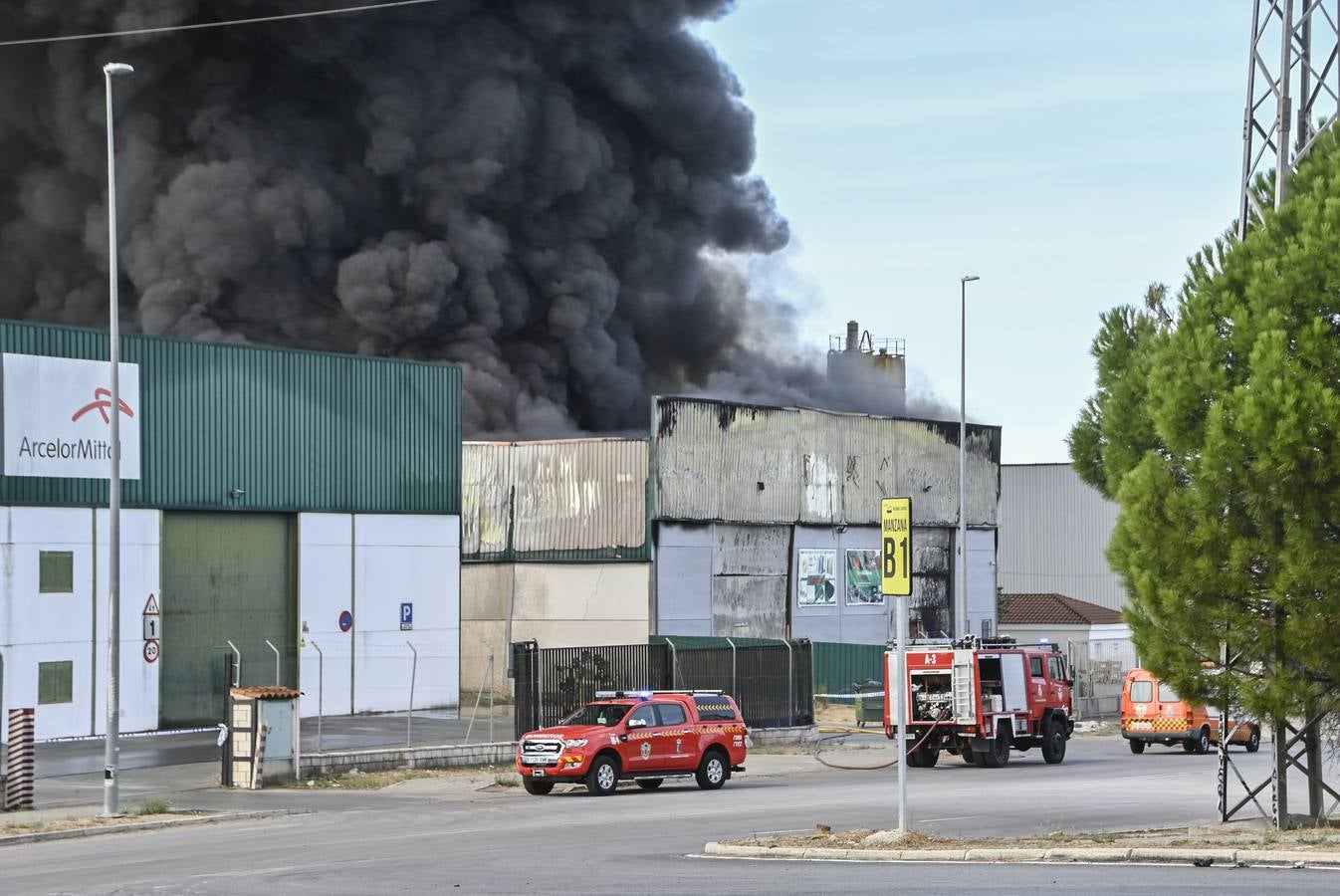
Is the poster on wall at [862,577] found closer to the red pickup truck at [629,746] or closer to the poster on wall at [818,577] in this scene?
the poster on wall at [818,577]

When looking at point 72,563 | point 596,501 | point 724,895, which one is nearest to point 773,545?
point 596,501

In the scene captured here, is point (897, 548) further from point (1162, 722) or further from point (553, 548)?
point (553, 548)

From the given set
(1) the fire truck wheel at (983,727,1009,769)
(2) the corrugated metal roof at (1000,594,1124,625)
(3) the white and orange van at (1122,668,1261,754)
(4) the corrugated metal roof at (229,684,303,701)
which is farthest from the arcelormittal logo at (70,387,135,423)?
(2) the corrugated metal roof at (1000,594,1124,625)

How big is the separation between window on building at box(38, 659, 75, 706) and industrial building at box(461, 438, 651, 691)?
1473 centimetres

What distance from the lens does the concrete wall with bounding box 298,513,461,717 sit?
39375 mm

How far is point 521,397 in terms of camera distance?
6153cm

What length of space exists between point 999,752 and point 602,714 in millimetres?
9469

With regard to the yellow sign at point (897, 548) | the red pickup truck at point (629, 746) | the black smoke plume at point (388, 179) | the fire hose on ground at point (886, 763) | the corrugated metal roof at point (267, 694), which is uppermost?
the black smoke plume at point (388, 179)

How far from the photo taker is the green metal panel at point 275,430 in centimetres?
3600

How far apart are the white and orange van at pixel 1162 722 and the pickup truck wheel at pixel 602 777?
50.2 feet

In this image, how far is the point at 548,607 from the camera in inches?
1916

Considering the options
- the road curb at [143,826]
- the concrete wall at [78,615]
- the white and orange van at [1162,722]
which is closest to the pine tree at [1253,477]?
the road curb at [143,826]

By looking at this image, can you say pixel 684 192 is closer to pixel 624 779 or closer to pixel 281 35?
pixel 281 35

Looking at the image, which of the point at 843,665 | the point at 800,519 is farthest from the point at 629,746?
the point at 800,519
